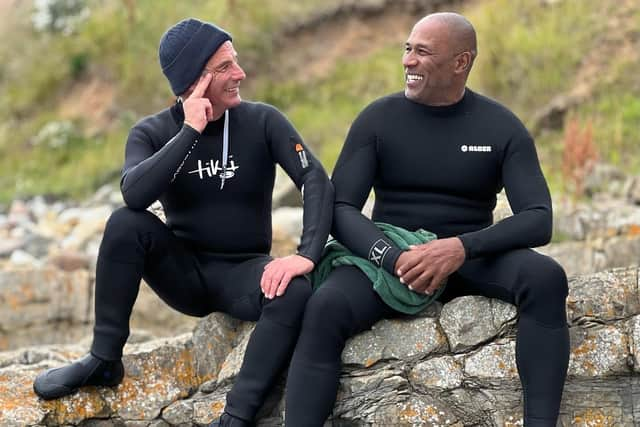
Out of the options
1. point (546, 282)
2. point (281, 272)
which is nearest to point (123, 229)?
point (281, 272)

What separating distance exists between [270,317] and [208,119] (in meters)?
0.81

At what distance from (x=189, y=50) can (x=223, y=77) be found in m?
0.16

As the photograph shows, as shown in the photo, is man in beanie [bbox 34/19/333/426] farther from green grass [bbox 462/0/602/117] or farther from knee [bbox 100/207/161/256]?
green grass [bbox 462/0/602/117]

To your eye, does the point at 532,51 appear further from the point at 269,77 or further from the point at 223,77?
the point at 223,77

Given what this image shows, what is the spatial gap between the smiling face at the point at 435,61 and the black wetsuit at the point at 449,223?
2.6 inches

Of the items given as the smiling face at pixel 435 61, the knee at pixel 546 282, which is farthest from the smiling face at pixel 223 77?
the knee at pixel 546 282

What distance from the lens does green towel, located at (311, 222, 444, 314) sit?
4.02m

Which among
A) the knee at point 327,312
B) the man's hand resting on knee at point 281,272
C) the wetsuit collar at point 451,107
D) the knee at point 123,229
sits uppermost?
the wetsuit collar at point 451,107

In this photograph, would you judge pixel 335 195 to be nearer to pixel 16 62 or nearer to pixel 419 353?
pixel 419 353

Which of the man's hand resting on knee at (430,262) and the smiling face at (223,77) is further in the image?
the smiling face at (223,77)

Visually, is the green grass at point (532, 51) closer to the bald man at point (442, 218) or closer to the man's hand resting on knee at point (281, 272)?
the bald man at point (442, 218)

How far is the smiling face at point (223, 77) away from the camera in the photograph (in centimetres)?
426

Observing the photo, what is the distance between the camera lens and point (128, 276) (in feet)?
13.6

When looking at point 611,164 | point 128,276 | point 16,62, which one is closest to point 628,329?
point 128,276
